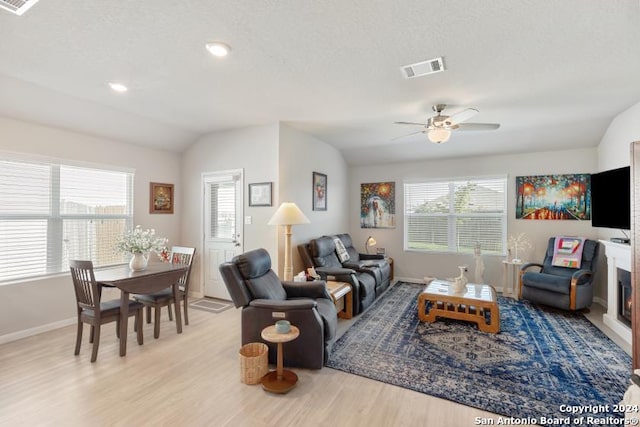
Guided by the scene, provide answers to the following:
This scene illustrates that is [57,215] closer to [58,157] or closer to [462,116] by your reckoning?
[58,157]

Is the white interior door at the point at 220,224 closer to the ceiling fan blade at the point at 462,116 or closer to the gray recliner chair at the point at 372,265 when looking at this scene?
the gray recliner chair at the point at 372,265

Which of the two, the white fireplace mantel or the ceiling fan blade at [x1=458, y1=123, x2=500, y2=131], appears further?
the ceiling fan blade at [x1=458, y1=123, x2=500, y2=131]

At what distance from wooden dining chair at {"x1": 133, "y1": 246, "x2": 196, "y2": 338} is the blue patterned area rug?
1.95 m

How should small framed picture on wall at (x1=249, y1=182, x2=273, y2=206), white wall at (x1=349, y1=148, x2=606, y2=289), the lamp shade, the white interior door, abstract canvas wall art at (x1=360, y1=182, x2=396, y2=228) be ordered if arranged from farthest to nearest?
abstract canvas wall art at (x1=360, y1=182, x2=396, y2=228) < white wall at (x1=349, y1=148, x2=606, y2=289) < the white interior door < small framed picture on wall at (x1=249, y1=182, x2=273, y2=206) < the lamp shade

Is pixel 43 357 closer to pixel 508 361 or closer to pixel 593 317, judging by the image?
pixel 508 361

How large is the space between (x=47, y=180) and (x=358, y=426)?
427cm

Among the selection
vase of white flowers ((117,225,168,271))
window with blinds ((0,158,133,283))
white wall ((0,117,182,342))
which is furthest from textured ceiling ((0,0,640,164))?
vase of white flowers ((117,225,168,271))

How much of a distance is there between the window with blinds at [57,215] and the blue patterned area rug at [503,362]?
352 centimetres

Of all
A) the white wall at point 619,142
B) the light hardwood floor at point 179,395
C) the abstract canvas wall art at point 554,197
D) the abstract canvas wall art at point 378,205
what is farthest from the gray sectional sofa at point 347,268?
the white wall at point 619,142

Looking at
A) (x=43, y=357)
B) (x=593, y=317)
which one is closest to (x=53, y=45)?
(x=43, y=357)

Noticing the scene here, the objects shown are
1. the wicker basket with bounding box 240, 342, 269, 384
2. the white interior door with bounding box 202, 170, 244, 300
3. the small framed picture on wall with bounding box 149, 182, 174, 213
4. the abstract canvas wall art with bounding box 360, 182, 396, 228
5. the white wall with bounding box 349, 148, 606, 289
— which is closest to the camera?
the wicker basket with bounding box 240, 342, 269, 384

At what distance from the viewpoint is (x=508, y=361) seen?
2752mm

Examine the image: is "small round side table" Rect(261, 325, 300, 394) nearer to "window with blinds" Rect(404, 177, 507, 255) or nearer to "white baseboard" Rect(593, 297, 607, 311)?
"window with blinds" Rect(404, 177, 507, 255)

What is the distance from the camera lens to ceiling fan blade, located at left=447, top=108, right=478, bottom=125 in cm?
306
